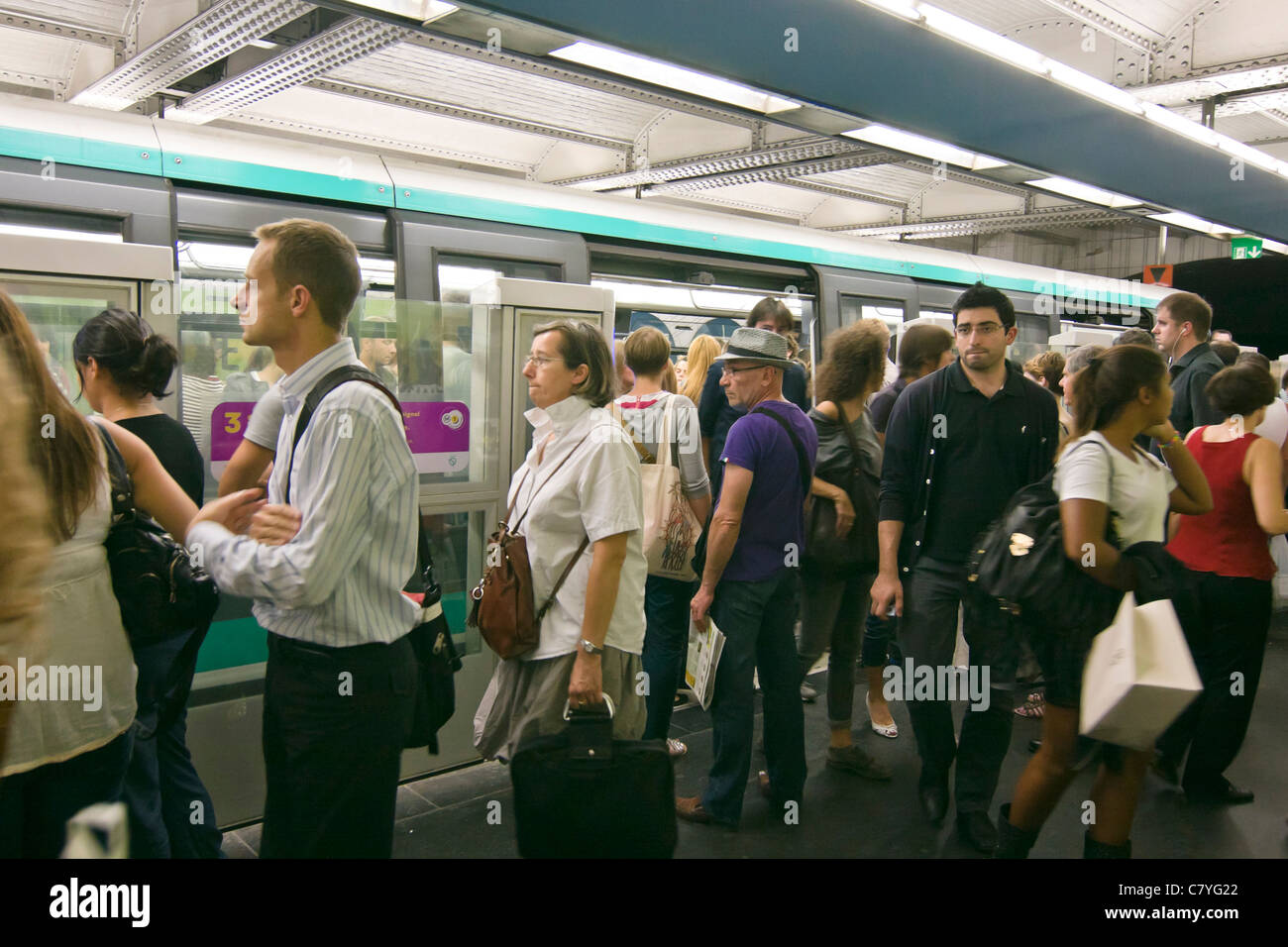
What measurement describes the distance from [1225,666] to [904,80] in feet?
9.09

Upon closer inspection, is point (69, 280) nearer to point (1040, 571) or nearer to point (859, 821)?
point (1040, 571)

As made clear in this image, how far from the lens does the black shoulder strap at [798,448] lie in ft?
10.2

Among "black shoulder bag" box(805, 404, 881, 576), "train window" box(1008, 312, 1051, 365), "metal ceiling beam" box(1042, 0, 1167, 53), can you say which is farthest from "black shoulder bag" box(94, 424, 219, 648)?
"train window" box(1008, 312, 1051, 365)

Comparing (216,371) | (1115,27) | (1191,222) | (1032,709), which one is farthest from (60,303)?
(1191,222)

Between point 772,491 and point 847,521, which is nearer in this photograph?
point 772,491

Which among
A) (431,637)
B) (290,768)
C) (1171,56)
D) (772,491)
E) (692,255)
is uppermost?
(1171,56)

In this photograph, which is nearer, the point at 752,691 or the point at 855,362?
the point at 752,691

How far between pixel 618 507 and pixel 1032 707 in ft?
10.9

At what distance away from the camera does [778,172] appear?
20.6 ft

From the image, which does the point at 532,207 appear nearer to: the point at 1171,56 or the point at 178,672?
Answer: the point at 178,672

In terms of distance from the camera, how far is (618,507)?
2242mm

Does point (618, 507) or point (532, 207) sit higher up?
point (532, 207)
